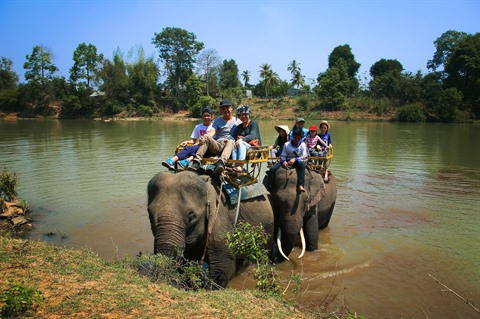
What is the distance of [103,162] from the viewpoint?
20.6 m

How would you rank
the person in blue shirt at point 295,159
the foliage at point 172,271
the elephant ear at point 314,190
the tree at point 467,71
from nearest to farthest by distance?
the foliage at point 172,271
the person in blue shirt at point 295,159
the elephant ear at point 314,190
the tree at point 467,71

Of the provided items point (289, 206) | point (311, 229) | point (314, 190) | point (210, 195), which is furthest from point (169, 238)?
point (311, 229)

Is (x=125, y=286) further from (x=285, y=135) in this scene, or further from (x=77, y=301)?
(x=285, y=135)

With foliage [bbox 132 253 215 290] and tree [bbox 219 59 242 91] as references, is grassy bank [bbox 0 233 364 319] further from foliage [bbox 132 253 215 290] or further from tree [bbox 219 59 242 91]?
tree [bbox 219 59 242 91]

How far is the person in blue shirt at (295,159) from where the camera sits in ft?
27.1

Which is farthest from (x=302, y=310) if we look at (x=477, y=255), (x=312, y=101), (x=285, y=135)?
(x=312, y=101)

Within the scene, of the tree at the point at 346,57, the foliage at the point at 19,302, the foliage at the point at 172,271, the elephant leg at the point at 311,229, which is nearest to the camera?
the foliage at the point at 19,302

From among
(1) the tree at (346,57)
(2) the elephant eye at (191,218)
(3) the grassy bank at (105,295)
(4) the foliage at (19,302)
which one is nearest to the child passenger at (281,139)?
(2) the elephant eye at (191,218)

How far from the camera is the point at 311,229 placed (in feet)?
29.8

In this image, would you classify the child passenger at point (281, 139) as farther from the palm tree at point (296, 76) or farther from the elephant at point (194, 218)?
the palm tree at point (296, 76)

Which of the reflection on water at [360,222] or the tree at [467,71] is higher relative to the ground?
the tree at [467,71]

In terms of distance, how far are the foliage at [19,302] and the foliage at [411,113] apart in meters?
62.6

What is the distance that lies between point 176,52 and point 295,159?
79.0 metres

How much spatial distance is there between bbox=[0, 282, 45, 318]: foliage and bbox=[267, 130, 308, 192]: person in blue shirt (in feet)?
16.5
